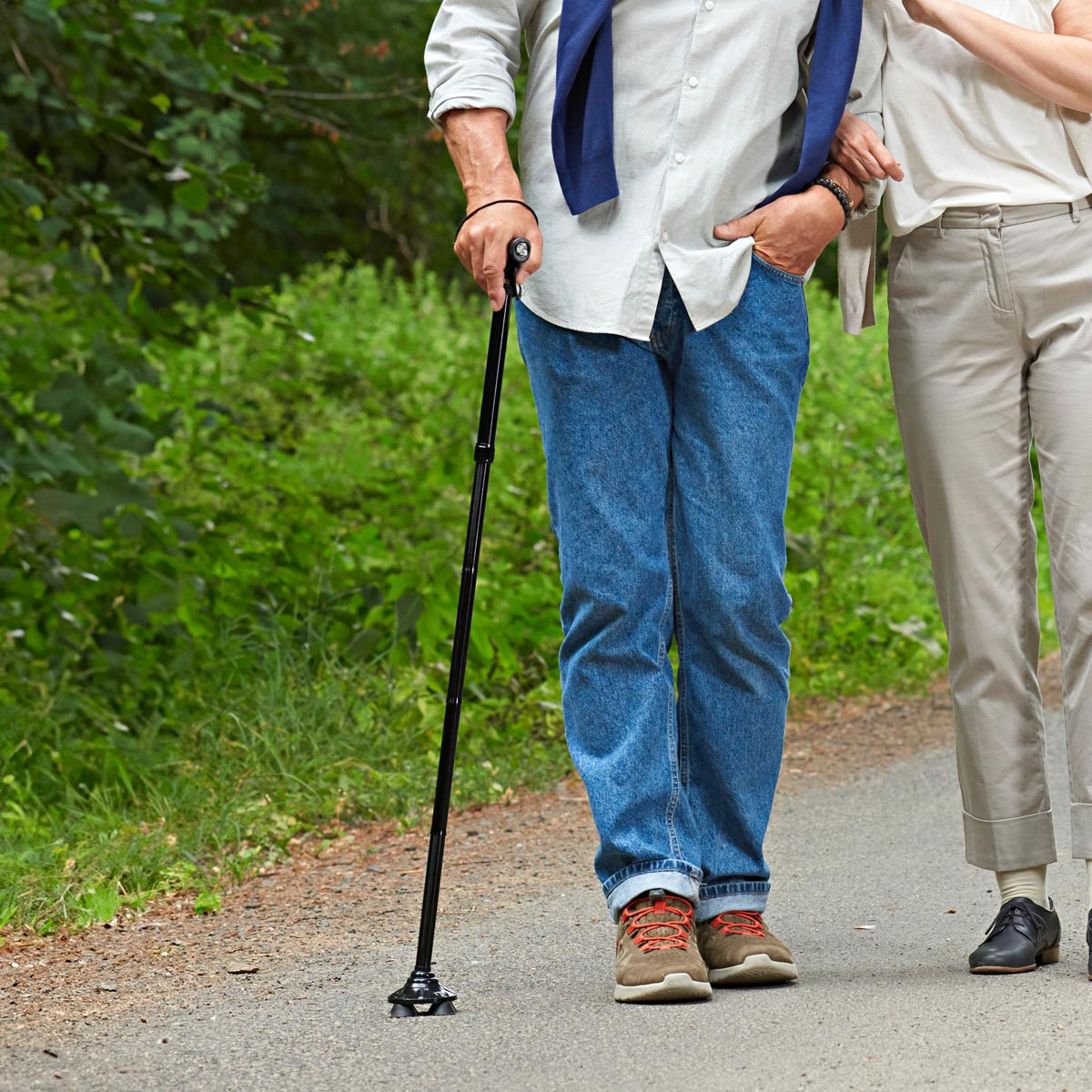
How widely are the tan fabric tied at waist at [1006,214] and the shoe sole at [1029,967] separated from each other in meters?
1.37

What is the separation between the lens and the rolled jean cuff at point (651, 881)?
2773mm

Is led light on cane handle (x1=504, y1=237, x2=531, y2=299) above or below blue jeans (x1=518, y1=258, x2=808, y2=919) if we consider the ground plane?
above

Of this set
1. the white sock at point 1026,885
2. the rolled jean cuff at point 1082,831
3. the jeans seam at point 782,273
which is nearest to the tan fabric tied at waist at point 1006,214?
the jeans seam at point 782,273

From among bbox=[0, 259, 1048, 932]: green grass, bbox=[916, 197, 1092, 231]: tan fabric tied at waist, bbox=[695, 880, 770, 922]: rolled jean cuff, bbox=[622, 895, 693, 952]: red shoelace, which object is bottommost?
bbox=[0, 259, 1048, 932]: green grass

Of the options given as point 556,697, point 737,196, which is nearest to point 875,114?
point 737,196

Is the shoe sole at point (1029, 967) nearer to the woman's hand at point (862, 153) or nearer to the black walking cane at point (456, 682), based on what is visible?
the black walking cane at point (456, 682)

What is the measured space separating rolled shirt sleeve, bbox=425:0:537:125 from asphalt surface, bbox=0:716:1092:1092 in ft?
5.38

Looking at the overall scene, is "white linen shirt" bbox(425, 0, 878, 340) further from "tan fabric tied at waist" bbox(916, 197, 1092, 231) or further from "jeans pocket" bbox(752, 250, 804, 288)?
"tan fabric tied at waist" bbox(916, 197, 1092, 231)

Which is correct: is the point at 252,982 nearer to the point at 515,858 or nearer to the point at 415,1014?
the point at 415,1014

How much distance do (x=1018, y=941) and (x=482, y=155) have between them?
1758mm

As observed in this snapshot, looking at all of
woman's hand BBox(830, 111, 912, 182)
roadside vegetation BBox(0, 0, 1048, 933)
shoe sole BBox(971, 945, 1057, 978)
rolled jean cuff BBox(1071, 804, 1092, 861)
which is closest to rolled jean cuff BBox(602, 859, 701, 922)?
shoe sole BBox(971, 945, 1057, 978)

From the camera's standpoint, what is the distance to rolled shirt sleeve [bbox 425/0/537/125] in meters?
2.86

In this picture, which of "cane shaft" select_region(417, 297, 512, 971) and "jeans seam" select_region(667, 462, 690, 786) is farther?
"jeans seam" select_region(667, 462, 690, 786)

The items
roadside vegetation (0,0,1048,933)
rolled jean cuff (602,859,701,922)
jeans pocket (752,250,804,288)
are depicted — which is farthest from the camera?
roadside vegetation (0,0,1048,933)
